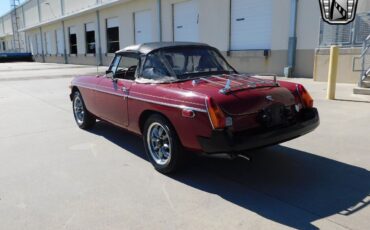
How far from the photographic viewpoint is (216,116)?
11.3 ft

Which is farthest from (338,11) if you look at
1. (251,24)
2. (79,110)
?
(79,110)

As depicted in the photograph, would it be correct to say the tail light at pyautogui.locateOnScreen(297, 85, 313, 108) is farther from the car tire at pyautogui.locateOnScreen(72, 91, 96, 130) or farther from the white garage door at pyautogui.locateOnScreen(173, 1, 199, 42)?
the white garage door at pyautogui.locateOnScreen(173, 1, 199, 42)

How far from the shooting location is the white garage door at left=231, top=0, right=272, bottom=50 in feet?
47.2

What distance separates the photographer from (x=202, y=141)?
3.52 m

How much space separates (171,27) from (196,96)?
17.1m

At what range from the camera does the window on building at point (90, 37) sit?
30.1 metres

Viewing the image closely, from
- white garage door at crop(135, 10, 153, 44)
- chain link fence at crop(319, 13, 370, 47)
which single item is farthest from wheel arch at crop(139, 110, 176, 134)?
white garage door at crop(135, 10, 153, 44)

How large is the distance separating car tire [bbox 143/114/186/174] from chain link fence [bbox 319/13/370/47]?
30.5ft

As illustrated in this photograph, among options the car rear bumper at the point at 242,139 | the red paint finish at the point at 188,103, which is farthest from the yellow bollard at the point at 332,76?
the car rear bumper at the point at 242,139

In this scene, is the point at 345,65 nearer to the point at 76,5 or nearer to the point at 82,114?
the point at 82,114

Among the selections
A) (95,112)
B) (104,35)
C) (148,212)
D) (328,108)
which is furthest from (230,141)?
(104,35)

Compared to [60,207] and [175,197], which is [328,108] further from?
[60,207]

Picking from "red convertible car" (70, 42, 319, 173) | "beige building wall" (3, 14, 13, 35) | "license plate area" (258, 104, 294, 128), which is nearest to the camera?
"red convertible car" (70, 42, 319, 173)

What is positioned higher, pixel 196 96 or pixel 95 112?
pixel 196 96
